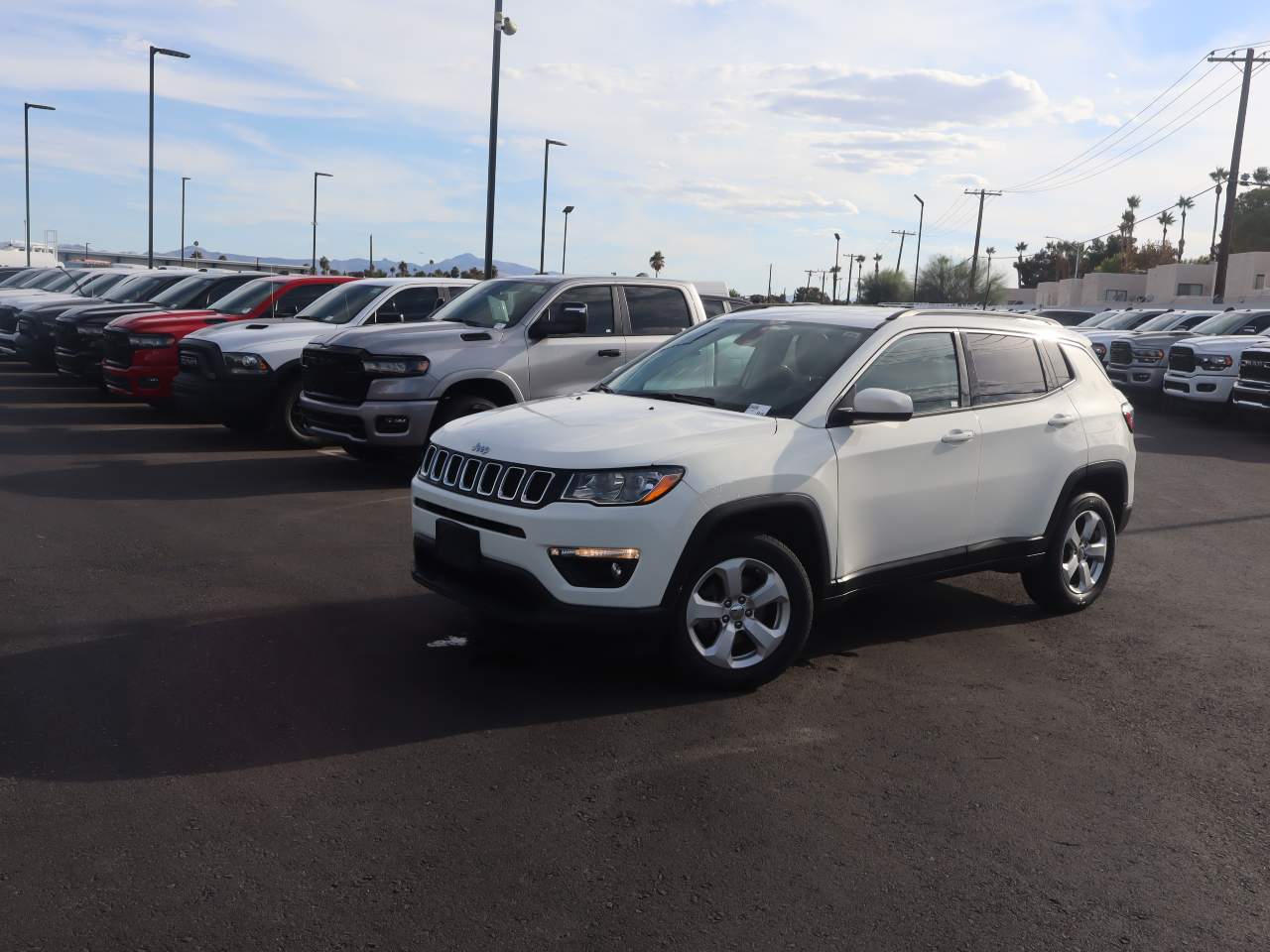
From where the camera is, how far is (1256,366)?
17828 mm

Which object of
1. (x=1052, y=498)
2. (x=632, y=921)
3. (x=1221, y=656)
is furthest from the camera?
(x=1052, y=498)

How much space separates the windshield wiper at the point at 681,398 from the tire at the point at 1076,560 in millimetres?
2267

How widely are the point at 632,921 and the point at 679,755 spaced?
1.27m

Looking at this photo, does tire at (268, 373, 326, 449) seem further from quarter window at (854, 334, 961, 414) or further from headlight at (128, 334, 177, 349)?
quarter window at (854, 334, 961, 414)

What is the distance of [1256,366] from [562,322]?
41.8 ft

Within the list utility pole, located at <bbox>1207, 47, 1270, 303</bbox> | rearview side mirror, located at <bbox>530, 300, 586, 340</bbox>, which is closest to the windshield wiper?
rearview side mirror, located at <bbox>530, 300, 586, 340</bbox>

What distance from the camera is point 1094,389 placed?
721 centimetres

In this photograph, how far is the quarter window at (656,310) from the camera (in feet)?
37.6

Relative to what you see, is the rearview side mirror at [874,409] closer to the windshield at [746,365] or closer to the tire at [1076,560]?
the windshield at [746,365]

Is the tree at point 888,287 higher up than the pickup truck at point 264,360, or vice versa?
the tree at point 888,287

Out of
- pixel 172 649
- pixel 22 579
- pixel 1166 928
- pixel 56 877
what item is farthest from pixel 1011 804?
pixel 22 579

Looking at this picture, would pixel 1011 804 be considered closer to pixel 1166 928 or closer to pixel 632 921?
pixel 1166 928

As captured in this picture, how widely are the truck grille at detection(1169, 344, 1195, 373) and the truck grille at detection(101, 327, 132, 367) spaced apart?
1623cm

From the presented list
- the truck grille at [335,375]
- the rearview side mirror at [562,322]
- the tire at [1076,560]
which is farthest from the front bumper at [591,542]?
the truck grille at [335,375]
